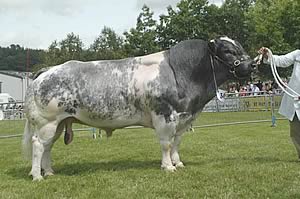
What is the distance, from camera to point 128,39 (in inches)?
2373

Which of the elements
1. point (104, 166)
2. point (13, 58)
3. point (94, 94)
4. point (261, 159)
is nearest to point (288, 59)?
point (261, 159)

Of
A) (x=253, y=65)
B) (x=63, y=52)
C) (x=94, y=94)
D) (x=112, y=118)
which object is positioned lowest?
(x=112, y=118)

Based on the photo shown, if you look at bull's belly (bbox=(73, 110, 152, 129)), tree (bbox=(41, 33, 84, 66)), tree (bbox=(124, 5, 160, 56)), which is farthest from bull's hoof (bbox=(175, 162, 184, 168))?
tree (bbox=(41, 33, 84, 66))

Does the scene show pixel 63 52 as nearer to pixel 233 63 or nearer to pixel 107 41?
pixel 107 41

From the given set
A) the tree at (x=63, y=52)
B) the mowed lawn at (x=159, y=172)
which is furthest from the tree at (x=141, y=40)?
the mowed lawn at (x=159, y=172)

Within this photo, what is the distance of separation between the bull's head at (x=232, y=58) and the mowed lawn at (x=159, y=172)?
1.74 m

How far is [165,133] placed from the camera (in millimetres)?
9305

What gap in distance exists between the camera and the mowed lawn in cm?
731

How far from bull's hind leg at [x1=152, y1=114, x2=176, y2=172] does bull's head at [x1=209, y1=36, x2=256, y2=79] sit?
1508 mm

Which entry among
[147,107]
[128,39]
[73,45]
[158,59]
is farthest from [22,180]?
[73,45]

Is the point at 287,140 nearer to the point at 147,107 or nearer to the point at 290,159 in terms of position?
the point at 290,159

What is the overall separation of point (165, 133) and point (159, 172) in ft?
2.40

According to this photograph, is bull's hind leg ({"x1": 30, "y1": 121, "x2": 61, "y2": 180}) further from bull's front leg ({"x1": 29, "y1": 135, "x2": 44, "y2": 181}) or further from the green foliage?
the green foliage

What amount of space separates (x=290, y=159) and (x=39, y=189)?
16.7ft
